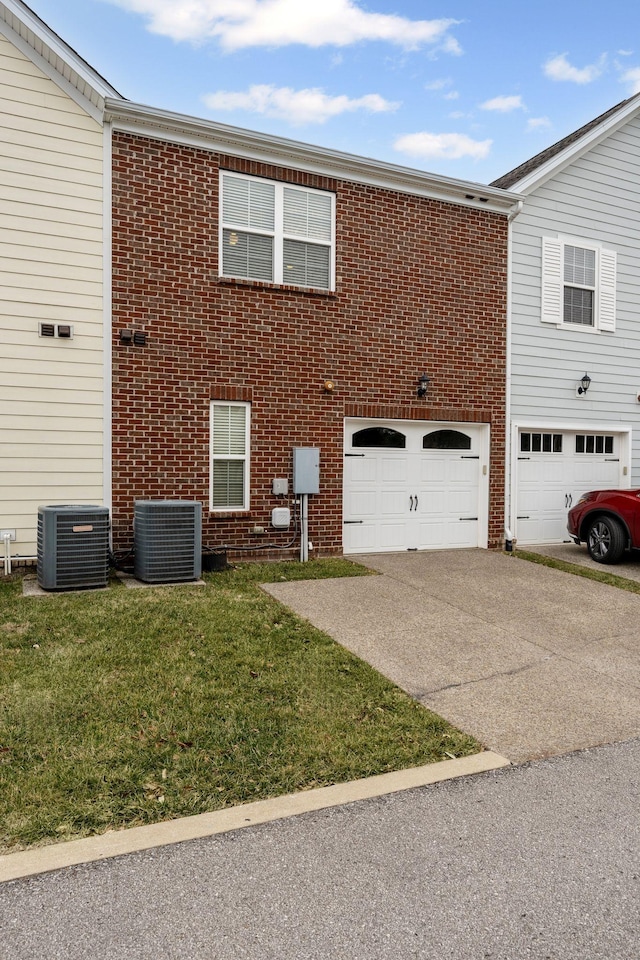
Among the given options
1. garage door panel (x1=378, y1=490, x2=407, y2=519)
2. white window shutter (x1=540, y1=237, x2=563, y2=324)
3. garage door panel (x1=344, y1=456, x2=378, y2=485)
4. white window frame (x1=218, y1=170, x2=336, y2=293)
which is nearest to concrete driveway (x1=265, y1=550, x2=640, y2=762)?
garage door panel (x1=378, y1=490, x2=407, y2=519)

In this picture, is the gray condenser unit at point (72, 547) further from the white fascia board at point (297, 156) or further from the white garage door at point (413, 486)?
the white fascia board at point (297, 156)

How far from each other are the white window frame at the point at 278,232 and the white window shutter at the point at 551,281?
4.10 meters

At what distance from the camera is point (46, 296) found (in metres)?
7.92

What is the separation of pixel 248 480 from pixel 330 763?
5.91 metres

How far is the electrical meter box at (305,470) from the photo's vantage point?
8992 millimetres

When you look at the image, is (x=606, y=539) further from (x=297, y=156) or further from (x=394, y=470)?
(x=297, y=156)

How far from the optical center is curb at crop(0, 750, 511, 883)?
8.32ft

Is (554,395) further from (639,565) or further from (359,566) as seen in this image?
(359,566)

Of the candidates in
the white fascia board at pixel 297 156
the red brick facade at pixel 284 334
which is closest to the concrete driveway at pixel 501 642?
the red brick facade at pixel 284 334

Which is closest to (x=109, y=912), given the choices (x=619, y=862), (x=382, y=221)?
(x=619, y=862)

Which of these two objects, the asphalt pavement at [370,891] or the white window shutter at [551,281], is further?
the white window shutter at [551,281]

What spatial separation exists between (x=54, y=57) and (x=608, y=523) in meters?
Result: 9.94

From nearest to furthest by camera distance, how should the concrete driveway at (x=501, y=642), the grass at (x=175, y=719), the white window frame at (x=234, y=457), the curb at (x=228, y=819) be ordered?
1. the curb at (x=228, y=819)
2. the grass at (x=175, y=719)
3. the concrete driveway at (x=501, y=642)
4. the white window frame at (x=234, y=457)

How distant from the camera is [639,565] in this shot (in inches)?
375
